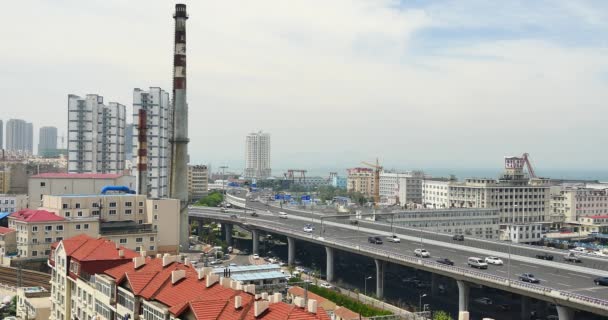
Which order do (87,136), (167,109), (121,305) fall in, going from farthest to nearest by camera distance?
1. (167,109)
2. (87,136)
3. (121,305)

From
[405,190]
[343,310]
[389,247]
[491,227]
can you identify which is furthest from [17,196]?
[405,190]

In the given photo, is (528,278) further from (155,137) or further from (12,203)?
(155,137)

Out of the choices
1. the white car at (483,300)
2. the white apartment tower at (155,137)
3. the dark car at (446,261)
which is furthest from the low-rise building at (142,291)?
the white apartment tower at (155,137)

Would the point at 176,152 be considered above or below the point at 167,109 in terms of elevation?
below

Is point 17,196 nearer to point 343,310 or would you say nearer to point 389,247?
point 389,247

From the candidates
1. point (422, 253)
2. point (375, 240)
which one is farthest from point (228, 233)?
point (422, 253)

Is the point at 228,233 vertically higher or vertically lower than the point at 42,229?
lower

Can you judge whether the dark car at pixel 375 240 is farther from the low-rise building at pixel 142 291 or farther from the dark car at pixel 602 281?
the low-rise building at pixel 142 291
